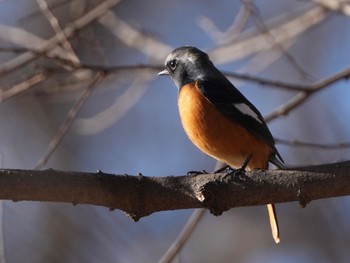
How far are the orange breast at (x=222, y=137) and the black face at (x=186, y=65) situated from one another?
42 cm

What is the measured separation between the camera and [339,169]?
10.6 ft

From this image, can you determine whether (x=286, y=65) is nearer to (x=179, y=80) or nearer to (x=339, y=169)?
(x=179, y=80)

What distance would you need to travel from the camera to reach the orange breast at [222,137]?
425 cm

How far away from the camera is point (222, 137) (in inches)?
167

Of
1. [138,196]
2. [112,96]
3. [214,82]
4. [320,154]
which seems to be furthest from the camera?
[112,96]

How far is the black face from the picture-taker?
4730 mm

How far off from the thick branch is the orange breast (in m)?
0.92

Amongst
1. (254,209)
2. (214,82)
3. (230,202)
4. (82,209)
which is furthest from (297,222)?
(230,202)

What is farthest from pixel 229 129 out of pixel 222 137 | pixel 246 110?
pixel 246 110

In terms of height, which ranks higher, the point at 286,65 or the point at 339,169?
the point at 286,65

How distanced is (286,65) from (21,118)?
2.74 meters

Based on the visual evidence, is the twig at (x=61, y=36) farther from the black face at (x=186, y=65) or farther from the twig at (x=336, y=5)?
the twig at (x=336, y=5)

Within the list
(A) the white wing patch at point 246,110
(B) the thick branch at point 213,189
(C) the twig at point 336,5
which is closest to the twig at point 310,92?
(A) the white wing patch at point 246,110

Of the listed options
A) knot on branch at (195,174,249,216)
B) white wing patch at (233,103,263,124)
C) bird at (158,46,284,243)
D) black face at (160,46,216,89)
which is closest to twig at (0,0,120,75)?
black face at (160,46,216,89)
